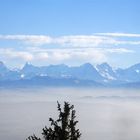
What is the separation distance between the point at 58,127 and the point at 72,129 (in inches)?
19.9

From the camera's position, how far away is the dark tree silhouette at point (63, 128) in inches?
704

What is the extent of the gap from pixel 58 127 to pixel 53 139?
56cm

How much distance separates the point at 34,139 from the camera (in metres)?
18.3

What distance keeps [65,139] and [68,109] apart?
1298 millimetres

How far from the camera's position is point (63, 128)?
59.0ft

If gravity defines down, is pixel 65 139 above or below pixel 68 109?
below

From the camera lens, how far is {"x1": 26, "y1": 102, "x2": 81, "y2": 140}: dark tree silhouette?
1788cm

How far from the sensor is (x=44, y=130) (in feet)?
60.6

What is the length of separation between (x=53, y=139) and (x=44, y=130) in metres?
0.90

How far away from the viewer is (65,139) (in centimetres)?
1747

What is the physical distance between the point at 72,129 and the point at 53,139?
884 millimetres

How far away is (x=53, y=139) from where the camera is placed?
17656 millimetres
